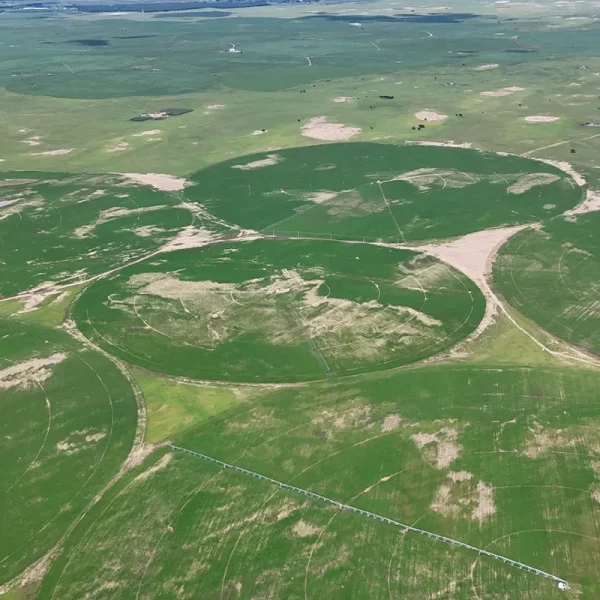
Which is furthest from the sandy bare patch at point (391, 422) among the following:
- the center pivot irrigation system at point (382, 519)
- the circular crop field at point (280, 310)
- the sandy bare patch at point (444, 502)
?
the center pivot irrigation system at point (382, 519)

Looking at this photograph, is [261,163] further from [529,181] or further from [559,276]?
[559,276]

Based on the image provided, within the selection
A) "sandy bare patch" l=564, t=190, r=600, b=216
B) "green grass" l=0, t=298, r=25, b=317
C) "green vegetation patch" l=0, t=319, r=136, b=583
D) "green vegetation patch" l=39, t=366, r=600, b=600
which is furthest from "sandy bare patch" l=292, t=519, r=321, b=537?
"sandy bare patch" l=564, t=190, r=600, b=216

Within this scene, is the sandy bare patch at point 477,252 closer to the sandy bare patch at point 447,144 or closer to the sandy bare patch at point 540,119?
the sandy bare patch at point 447,144

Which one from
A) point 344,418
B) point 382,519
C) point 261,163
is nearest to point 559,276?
point 344,418

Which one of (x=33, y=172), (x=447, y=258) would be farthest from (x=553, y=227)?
(x=33, y=172)

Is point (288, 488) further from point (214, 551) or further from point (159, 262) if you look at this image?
point (159, 262)

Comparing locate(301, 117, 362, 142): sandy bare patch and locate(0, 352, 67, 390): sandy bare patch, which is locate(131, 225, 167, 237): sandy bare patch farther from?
locate(301, 117, 362, 142): sandy bare patch
